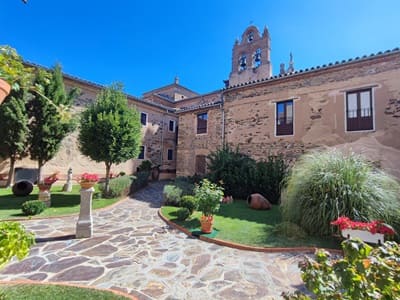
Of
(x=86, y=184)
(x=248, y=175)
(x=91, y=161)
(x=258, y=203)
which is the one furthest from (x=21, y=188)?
(x=248, y=175)

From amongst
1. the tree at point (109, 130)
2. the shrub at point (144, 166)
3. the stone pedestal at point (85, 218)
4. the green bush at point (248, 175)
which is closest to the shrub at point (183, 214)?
the stone pedestal at point (85, 218)

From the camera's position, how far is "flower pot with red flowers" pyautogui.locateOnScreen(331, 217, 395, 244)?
363 cm

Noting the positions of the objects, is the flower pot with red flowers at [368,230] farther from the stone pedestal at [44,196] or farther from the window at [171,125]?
the window at [171,125]

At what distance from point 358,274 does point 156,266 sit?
3233 millimetres

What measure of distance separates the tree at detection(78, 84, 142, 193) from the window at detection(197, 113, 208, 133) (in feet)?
19.1

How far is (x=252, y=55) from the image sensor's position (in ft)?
65.0

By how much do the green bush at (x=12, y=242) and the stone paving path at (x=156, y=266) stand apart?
171 cm

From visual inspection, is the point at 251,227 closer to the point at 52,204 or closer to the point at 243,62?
the point at 52,204

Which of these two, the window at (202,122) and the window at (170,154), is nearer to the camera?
the window at (202,122)

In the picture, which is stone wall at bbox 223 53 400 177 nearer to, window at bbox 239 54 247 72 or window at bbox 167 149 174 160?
window at bbox 167 149 174 160

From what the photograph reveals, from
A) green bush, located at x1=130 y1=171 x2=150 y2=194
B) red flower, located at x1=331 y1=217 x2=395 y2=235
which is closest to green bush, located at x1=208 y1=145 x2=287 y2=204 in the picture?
A: green bush, located at x1=130 y1=171 x2=150 y2=194

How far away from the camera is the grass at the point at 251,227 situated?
452 cm

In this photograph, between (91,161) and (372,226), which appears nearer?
(372,226)

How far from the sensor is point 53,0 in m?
4.88
